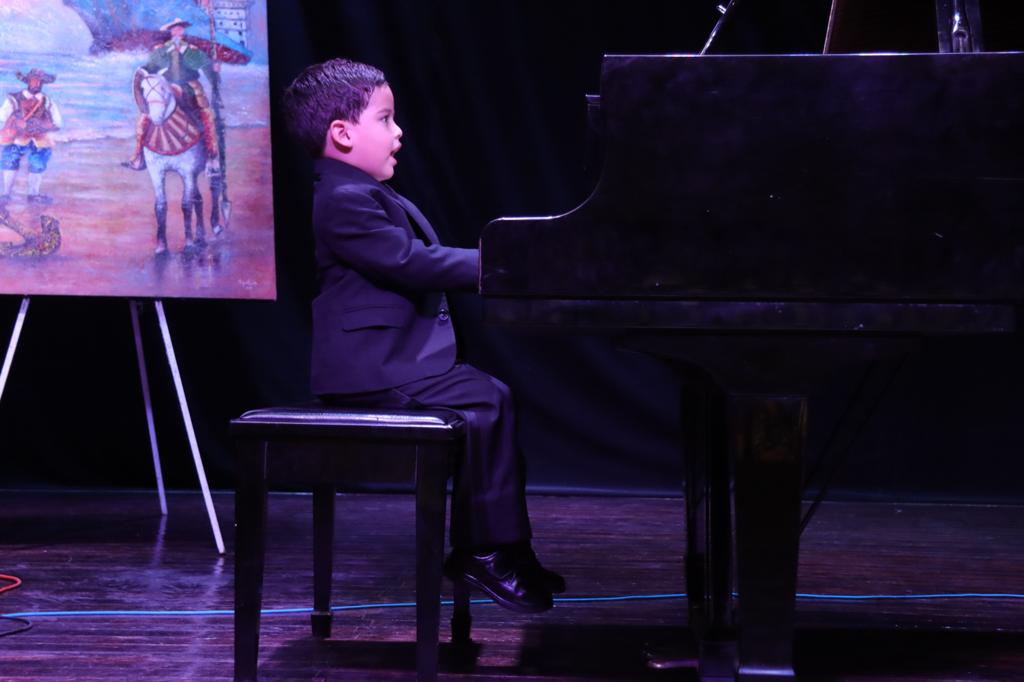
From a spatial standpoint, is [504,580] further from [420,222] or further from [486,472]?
[420,222]

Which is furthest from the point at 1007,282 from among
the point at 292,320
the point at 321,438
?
the point at 292,320

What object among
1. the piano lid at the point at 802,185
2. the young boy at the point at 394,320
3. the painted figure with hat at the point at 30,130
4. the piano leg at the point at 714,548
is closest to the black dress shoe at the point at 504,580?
the young boy at the point at 394,320

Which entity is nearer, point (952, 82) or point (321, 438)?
point (952, 82)

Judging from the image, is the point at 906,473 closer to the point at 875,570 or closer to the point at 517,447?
the point at 875,570

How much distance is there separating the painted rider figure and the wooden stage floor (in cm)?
118

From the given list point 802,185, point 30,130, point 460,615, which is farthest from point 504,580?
point 30,130

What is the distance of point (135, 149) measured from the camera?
3463mm

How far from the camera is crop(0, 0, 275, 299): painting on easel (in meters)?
3.41

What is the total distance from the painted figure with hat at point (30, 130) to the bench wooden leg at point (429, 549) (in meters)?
1.94

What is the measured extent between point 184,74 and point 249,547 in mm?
1829

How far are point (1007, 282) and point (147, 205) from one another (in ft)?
8.13

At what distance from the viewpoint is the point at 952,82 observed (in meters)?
1.79

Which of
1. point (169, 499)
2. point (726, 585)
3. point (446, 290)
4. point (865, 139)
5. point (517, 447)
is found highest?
point (865, 139)

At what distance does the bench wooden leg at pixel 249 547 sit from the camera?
6.80 ft
